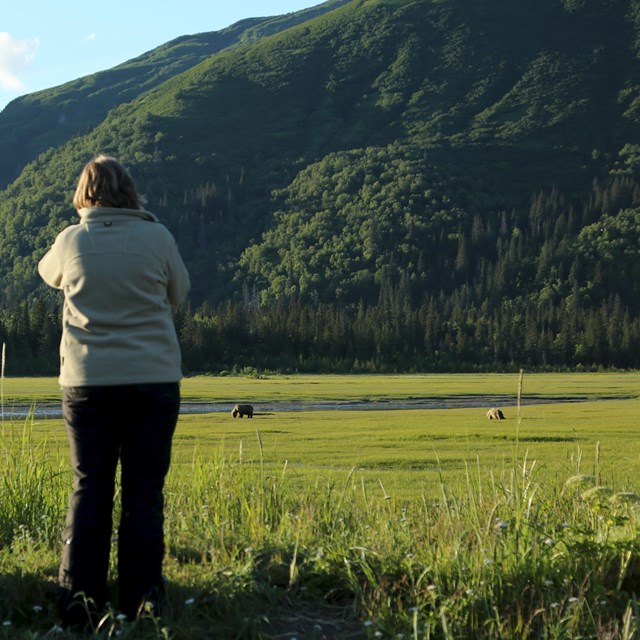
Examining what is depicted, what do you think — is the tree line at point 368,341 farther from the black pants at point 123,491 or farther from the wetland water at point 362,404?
the black pants at point 123,491

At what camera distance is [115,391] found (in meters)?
6.92

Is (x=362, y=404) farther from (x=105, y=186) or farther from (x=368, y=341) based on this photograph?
(x=368, y=341)

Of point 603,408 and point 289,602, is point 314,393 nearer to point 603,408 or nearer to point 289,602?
point 603,408

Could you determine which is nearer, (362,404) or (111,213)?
(111,213)

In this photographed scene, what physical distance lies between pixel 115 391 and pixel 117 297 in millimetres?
619

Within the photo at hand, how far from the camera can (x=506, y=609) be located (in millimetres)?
7176

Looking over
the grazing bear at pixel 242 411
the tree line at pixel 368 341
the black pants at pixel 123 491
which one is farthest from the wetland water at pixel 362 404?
the tree line at pixel 368 341

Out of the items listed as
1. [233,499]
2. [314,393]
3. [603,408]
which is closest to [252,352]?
[314,393]

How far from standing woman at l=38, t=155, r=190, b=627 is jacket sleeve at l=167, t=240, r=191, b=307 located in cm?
2

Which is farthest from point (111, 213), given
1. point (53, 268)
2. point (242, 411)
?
point (242, 411)

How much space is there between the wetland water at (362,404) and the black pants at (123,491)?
118 feet

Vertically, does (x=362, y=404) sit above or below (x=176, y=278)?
below

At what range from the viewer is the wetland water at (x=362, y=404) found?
160ft

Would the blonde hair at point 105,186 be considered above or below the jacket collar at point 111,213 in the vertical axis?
above
